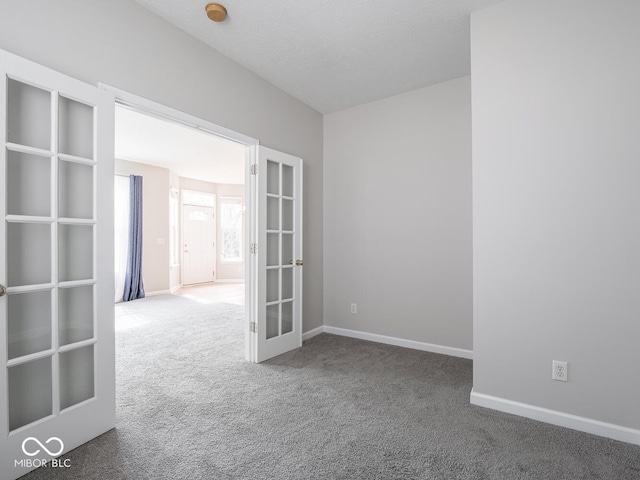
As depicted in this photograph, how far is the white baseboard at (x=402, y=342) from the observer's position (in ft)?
10.7

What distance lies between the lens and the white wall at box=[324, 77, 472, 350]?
3.26 meters

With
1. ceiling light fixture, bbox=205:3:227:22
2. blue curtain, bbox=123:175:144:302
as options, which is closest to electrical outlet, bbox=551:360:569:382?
ceiling light fixture, bbox=205:3:227:22

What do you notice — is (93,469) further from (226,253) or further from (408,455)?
(226,253)

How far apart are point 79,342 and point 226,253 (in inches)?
303

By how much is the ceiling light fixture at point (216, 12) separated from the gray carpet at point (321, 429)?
8.93 ft

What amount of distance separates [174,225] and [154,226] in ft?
3.33

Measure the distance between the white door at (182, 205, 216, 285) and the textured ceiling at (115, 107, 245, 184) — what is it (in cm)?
121

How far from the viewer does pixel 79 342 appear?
185 centimetres

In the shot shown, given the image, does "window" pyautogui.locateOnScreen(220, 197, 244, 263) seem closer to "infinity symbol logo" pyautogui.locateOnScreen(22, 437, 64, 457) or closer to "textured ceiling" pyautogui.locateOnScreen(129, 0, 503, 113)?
"textured ceiling" pyautogui.locateOnScreen(129, 0, 503, 113)

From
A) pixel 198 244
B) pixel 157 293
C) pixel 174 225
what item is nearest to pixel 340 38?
pixel 157 293

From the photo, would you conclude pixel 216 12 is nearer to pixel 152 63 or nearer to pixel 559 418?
pixel 152 63

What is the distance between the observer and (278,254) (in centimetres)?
341

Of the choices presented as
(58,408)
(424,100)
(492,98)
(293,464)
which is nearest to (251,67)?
(424,100)

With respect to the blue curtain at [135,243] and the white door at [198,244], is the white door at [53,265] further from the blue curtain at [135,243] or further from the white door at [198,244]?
the white door at [198,244]
